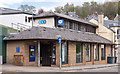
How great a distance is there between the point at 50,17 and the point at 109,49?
46.0 feet

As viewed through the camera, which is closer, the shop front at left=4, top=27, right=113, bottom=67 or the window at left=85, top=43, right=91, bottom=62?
the shop front at left=4, top=27, right=113, bottom=67

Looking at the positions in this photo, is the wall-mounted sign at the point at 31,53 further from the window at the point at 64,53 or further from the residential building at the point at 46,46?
the window at the point at 64,53

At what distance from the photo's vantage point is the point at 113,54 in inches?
1503

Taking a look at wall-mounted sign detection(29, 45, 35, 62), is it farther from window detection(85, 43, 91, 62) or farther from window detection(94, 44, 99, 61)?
window detection(94, 44, 99, 61)

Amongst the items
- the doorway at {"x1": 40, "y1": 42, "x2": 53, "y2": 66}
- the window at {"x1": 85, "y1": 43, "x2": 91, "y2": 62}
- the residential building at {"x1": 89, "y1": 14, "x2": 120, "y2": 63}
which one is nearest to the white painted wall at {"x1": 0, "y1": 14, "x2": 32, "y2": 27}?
the residential building at {"x1": 89, "y1": 14, "x2": 120, "y2": 63}

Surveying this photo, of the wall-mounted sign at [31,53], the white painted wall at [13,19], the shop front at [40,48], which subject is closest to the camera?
the shop front at [40,48]

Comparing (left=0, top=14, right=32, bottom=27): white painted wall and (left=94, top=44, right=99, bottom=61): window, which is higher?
(left=0, top=14, right=32, bottom=27): white painted wall

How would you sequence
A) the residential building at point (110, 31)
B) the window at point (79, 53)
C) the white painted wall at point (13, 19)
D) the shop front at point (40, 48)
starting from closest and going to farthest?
the shop front at point (40, 48) < the window at point (79, 53) < the residential building at point (110, 31) < the white painted wall at point (13, 19)

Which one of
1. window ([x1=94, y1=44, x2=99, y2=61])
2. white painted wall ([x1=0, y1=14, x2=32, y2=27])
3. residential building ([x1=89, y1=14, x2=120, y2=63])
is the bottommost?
window ([x1=94, y1=44, x2=99, y2=61])

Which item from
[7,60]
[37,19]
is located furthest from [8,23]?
[7,60]

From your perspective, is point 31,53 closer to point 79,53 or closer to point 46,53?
point 46,53

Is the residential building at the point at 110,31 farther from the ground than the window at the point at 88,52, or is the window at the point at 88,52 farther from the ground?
the residential building at the point at 110,31

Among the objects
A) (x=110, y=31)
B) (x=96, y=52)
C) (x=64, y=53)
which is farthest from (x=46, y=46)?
Answer: (x=110, y=31)

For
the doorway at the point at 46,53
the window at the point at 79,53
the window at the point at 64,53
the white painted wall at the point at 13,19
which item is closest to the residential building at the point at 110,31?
the window at the point at 79,53
